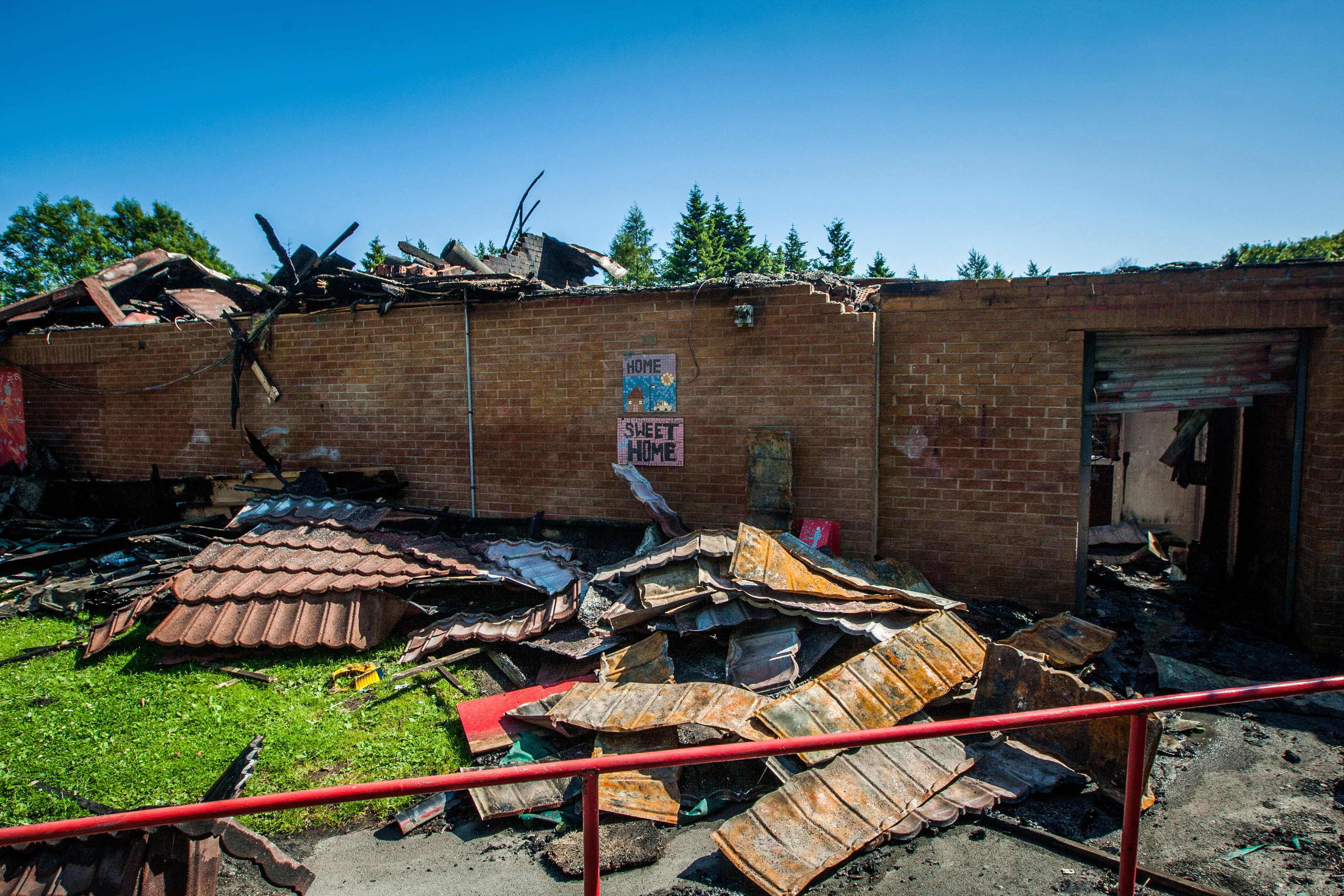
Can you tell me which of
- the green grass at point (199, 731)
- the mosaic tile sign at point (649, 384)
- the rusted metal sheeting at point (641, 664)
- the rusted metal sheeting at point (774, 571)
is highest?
the mosaic tile sign at point (649, 384)

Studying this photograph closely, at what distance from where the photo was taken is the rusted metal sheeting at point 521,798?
342 cm

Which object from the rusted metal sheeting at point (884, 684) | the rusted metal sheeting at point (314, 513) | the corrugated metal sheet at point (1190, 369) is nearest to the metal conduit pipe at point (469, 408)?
the rusted metal sheeting at point (314, 513)

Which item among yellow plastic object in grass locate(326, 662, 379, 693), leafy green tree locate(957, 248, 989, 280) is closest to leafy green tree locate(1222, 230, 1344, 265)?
leafy green tree locate(957, 248, 989, 280)

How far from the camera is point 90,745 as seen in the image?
4086mm

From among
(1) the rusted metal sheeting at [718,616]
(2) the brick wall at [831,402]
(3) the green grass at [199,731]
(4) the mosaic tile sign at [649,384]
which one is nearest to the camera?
(3) the green grass at [199,731]

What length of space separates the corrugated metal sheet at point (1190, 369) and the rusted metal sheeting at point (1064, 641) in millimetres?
2000

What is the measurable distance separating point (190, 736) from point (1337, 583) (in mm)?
8892

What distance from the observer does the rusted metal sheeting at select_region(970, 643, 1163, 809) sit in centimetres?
338

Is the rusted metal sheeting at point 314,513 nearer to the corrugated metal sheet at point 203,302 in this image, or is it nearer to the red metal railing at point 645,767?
the corrugated metal sheet at point 203,302

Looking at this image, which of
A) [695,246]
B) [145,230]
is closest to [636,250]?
[695,246]

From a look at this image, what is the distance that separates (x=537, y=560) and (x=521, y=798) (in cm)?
290

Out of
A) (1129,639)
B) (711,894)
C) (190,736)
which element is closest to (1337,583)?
(1129,639)

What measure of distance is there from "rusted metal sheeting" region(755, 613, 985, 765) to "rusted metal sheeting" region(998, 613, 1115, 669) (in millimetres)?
525

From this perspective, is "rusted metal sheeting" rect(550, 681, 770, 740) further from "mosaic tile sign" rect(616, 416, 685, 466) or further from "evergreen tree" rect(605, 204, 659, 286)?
"evergreen tree" rect(605, 204, 659, 286)
